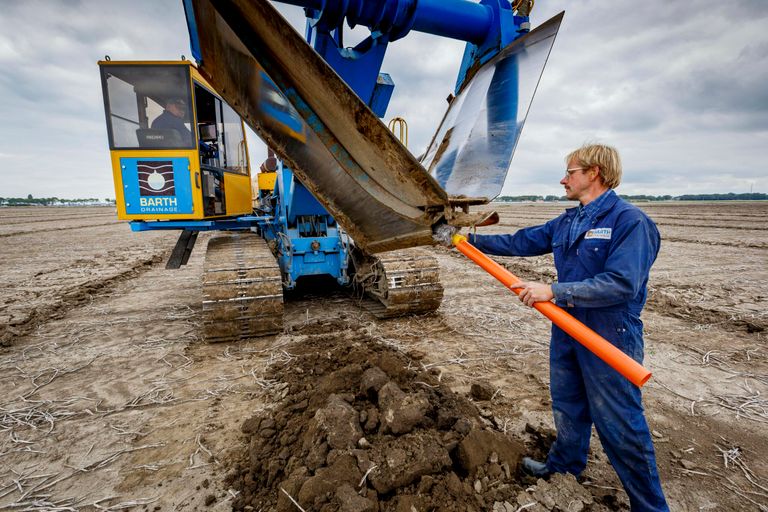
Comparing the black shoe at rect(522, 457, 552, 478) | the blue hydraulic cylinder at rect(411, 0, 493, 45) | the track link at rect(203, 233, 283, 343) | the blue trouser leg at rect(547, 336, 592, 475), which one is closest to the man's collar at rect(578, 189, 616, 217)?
the blue trouser leg at rect(547, 336, 592, 475)

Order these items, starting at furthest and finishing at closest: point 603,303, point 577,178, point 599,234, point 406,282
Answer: point 406,282, point 577,178, point 599,234, point 603,303

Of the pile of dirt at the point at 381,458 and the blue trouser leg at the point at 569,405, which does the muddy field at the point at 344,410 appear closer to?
the pile of dirt at the point at 381,458

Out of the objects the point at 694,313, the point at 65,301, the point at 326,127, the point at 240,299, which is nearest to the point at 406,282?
the point at 240,299

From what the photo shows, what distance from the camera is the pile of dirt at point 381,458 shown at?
1.95 metres

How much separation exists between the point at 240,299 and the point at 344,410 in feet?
7.62

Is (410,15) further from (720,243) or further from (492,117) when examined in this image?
(720,243)

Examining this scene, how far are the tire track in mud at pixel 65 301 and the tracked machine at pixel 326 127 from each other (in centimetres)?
237

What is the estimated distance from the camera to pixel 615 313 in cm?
182

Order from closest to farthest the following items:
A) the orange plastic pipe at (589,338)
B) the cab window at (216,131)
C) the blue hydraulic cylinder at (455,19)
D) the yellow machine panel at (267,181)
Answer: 1. the orange plastic pipe at (589,338)
2. the blue hydraulic cylinder at (455,19)
3. the cab window at (216,131)
4. the yellow machine panel at (267,181)

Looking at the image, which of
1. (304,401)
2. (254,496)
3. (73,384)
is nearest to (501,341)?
(304,401)

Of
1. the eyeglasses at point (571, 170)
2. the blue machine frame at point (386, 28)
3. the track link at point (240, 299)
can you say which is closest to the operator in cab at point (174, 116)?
the track link at point (240, 299)

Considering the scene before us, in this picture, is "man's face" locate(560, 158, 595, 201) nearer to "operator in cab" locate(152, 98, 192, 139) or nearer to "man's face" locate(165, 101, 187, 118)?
"operator in cab" locate(152, 98, 192, 139)

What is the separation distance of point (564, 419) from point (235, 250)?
4.32 metres

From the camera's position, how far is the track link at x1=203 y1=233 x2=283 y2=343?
4164 mm
